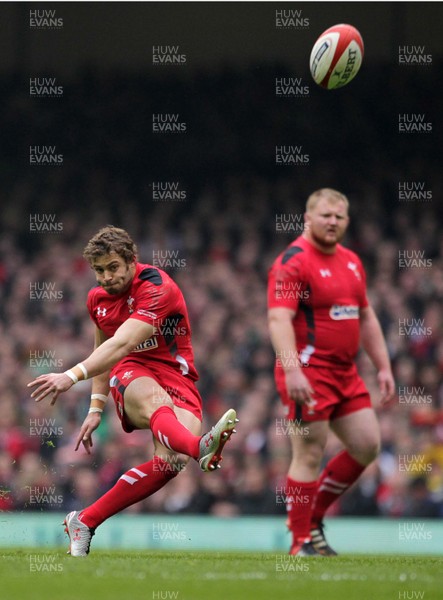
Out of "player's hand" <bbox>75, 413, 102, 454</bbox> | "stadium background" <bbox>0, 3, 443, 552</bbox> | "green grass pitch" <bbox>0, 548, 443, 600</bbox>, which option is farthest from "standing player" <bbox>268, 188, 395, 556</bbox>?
"stadium background" <bbox>0, 3, 443, 552</bbox>

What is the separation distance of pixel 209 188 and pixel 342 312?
11.6 meters

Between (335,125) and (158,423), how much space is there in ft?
42.9

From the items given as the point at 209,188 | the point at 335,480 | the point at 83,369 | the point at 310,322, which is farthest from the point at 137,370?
the point at 209,188

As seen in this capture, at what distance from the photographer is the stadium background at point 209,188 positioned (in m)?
13.9

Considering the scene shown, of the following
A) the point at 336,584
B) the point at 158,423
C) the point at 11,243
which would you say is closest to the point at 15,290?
the point at 11,243

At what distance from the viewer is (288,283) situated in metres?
7.42

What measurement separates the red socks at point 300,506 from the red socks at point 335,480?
0.31 m

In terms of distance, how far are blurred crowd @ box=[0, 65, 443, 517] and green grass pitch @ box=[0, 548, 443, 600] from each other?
591cm

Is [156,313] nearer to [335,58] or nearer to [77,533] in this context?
[77,533]

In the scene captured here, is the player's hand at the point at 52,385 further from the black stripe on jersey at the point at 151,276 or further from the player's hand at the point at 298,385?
the player's hand at the point at 298,385

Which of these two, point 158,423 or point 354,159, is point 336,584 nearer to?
point 158,423

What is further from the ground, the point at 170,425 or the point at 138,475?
the point at 170,425

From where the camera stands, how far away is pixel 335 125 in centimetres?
1912

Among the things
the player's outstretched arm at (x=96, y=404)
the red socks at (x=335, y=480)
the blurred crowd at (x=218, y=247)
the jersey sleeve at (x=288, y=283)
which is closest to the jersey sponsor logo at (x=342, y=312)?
the jersey sleeve at (x=288, y=283)
